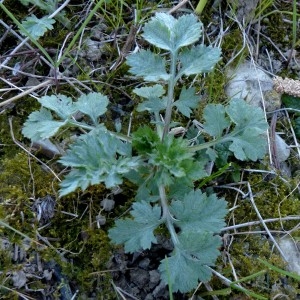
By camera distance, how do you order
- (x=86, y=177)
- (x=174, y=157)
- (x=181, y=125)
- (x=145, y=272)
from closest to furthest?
(x=86, y=177)
(x=174, y=157)
(x=145, y=272)
(x=181, y=125)

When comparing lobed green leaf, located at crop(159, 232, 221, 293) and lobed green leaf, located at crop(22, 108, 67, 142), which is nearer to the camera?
lobed green leaf, located at crop(159, 232, 221, 293)

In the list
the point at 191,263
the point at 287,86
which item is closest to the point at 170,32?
the point at 287,86

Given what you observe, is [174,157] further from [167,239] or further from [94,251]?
[94,251]

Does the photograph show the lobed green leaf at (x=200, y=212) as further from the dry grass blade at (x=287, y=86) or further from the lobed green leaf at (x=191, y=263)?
the dry grass blade at (x=287, y=86)

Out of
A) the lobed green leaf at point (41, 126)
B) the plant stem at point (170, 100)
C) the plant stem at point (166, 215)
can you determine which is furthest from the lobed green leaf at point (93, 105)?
the plant stem at point (166, 215)

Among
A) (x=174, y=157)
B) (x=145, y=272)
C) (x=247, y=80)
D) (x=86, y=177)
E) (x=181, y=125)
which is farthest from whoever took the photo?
(x=247, y=80)

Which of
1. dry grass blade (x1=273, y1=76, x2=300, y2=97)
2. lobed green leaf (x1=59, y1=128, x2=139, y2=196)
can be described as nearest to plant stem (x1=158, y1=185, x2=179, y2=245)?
lobed green leaf (x1=59, y1=128, x2=139, y2=196)

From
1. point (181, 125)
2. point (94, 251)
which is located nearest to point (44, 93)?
point (181, 125)

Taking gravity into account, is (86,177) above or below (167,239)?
above

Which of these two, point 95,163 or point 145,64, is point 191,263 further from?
point 145,64

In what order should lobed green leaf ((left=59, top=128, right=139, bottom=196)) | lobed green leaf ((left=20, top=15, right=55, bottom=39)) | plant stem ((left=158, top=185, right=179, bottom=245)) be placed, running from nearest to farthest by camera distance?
1. lobed green leaf ((left=59, top=128, right=139, bottom=196))
2. plant stem ((left=158, top=185, right=179, bottom=245))
3. lobed green leaf ((left=20, top=15, right=55, bottom=39))

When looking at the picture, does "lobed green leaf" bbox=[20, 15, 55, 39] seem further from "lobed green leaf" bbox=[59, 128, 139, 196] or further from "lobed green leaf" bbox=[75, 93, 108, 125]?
"lobed green leaf" bbox=[59, 128, 139, 196]
